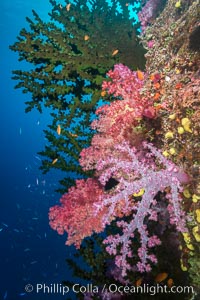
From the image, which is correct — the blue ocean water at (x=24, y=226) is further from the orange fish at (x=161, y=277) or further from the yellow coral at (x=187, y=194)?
the yellow coral at (x=187, y=194)

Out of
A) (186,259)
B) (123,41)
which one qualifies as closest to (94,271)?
(186,259)

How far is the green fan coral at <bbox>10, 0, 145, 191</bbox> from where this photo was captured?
5750 mm

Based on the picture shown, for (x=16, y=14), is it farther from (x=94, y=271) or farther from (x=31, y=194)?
(x=94, y=271)

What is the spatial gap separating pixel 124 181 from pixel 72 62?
129 inches

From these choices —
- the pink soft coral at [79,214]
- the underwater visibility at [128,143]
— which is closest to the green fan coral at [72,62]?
the underwater visibility at [128,143]

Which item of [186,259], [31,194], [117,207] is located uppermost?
[31,194]

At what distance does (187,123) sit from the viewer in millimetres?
3270

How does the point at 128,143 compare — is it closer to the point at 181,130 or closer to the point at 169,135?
the point at 169,135

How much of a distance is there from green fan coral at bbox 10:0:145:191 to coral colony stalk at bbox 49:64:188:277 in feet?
4.76

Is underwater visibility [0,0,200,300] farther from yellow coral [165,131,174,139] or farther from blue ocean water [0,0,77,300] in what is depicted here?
blue ocean water [0,0,77,300]

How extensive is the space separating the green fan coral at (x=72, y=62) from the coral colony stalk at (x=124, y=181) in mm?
1451

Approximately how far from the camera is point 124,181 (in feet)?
11.0

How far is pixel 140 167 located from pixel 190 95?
104 centimetres

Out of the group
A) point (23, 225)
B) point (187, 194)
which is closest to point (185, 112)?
point (187, 194)
